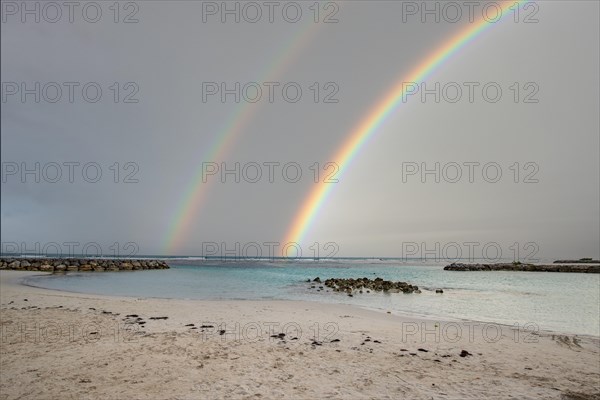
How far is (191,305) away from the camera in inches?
687

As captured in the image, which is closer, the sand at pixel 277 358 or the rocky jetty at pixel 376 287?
the sand at pixel 277 358

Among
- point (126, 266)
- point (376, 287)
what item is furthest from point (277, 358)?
point (126, 266)

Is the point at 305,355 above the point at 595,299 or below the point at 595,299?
above

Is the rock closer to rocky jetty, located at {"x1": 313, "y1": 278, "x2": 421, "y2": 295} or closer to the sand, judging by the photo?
rocky jetty, located at {"x1": 313, "y1": 278, "x2": 421, "y2": 295}

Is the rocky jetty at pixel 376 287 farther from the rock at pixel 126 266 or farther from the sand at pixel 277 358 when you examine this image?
the rock at pixel 126 266

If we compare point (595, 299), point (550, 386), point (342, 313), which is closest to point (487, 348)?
point (550, 386)

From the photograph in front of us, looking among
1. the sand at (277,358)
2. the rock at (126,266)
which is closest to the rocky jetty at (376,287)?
the sand at (277,358)

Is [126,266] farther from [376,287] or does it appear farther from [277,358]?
[277,358]

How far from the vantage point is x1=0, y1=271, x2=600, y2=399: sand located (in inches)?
262

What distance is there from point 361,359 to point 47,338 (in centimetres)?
928

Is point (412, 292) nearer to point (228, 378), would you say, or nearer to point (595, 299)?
point (595, 299)

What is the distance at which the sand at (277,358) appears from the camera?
6.66 m

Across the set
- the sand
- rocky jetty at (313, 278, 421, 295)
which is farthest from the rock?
the sand

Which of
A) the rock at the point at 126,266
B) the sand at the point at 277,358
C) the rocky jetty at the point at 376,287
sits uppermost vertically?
the sand at the point at 277,358
